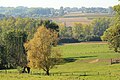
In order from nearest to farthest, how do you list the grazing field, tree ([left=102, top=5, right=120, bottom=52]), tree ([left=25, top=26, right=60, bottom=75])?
tree ([left=102, top=5, right=120, bottom=52]) < the grazing field < tree ([left=25, top=26, right=60, bottom=75])

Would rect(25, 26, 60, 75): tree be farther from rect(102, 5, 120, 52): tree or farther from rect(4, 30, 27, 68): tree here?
rect(4, 30, 27, 68): tree

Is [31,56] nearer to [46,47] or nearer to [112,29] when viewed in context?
[46,47]

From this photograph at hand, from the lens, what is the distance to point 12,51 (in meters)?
89.3

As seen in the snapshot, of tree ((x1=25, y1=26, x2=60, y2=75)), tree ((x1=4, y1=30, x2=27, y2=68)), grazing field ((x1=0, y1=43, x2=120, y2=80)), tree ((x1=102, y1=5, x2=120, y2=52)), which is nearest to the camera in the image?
tree ((x1=102, y1=5, x2=120, y2=52))

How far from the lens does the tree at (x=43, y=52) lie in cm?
6206

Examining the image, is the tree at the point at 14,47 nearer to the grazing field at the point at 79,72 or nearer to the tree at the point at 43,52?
the grazing field at the point at 79,72

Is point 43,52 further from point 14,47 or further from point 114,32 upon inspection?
point 14,47

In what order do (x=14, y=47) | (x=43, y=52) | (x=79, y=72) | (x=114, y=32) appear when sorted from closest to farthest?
(x=114, y=32) < (x=43, y=52) < (x=79, y=72) < (x=14, y=47)

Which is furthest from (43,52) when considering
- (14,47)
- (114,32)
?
(14,47)

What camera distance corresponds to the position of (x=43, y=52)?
6272cm

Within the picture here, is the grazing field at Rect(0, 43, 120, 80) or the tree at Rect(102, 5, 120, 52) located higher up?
the tree at Rect(102, 5, 120, 52)

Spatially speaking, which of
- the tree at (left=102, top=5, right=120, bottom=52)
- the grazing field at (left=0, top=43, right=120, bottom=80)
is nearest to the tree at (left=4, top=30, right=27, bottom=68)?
the grazing field at (left=0, top=43, right=120, bottom=80)

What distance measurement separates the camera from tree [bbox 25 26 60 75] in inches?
2443

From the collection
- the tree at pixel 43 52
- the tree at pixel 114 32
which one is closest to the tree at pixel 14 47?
the tree at pixel 43 52
